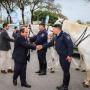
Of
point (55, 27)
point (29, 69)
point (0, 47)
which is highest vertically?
point (55, 27)

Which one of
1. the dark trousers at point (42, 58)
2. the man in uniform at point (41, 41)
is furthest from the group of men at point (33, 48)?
the dark trousers at point (42, 58)

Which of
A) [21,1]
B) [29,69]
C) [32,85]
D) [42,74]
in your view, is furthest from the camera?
[21,1]

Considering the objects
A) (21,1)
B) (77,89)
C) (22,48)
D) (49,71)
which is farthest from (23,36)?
(21,1)

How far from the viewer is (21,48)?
10328 millimetres

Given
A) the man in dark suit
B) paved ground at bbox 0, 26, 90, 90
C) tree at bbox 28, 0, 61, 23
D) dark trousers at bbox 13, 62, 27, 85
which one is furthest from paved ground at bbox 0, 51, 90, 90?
tree at bbox 28, 0, 61, 23

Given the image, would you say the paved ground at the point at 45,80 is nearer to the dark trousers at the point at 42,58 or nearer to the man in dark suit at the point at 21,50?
the dark trousers at the point at 42,58

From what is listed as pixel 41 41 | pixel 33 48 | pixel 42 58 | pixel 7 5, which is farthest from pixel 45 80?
pixel 7 5

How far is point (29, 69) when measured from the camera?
1348cm

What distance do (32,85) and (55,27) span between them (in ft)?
5.99

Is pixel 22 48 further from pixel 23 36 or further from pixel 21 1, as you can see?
pixel 21 1

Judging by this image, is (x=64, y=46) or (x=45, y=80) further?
(x=45, y=80)

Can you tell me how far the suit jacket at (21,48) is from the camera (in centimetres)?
1023

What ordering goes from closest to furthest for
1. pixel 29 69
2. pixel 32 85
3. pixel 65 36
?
1. pixel 65 36
2. pixel 32 85
3. pixel 29 69

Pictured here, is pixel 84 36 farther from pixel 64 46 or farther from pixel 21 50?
pixel 21 50
